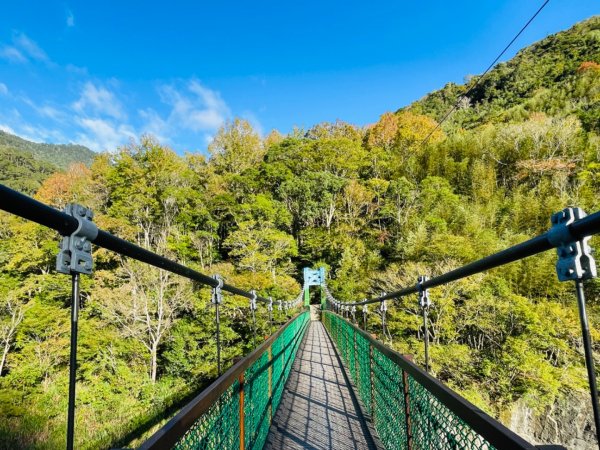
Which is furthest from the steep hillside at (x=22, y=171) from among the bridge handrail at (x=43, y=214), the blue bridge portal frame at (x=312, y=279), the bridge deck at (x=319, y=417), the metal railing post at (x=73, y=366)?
the metal railing post at (x=73, y=366)

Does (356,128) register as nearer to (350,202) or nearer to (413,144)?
(413,144)

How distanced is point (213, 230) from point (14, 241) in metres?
9.57

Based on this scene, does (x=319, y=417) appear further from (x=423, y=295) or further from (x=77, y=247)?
(x=77, y=247)

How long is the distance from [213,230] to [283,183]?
21.5ft

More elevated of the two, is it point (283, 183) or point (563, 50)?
point (563, 50)

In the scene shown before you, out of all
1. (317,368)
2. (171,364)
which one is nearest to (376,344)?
(317,368)

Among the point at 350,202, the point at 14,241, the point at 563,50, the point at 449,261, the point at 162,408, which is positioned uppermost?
the point at 563,50

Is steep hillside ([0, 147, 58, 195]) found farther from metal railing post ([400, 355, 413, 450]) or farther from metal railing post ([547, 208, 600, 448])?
metal railing post ([547, 208, 600, 448])

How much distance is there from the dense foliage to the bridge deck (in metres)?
4.90

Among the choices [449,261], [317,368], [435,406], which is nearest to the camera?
[435,406]

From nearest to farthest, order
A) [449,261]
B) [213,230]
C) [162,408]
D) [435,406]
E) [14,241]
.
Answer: [435,406], [162,408], [449,261], [14,241], [213,230]

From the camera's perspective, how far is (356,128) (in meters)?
35.5

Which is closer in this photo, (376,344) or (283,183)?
(376,344)

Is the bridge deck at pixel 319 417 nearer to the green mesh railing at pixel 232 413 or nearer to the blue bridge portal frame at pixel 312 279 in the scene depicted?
the green mesh railing at pixel 232 413
